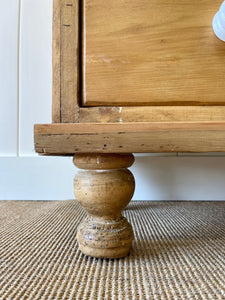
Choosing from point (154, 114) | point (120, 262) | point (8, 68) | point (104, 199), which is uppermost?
point (8, 68)

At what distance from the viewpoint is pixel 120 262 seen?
404 millimetres

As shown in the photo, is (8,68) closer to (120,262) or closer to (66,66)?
(66,66)

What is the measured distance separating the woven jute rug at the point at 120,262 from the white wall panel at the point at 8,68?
0.44m

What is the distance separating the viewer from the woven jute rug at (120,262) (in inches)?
12.7

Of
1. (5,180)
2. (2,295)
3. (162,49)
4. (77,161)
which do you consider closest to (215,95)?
(162,49)

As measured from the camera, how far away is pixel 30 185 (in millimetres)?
947

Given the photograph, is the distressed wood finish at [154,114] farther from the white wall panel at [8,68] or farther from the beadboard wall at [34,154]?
the white wall panel at [8,68]

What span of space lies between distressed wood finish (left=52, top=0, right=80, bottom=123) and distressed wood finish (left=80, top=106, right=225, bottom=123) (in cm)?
2

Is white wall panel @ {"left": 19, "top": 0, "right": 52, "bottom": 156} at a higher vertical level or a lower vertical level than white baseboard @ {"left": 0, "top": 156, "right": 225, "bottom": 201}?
higher

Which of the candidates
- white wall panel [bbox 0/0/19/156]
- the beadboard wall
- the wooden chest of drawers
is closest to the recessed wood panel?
the wooden chest of drawers

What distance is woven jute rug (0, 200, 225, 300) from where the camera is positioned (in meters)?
0.32

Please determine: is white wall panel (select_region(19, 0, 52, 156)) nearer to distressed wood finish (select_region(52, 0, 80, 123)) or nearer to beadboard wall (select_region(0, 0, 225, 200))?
beadboard wall (select_region(0, 0, 225, 200))

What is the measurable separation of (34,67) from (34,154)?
34 cm

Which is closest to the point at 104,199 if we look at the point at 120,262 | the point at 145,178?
the point at 120,262
